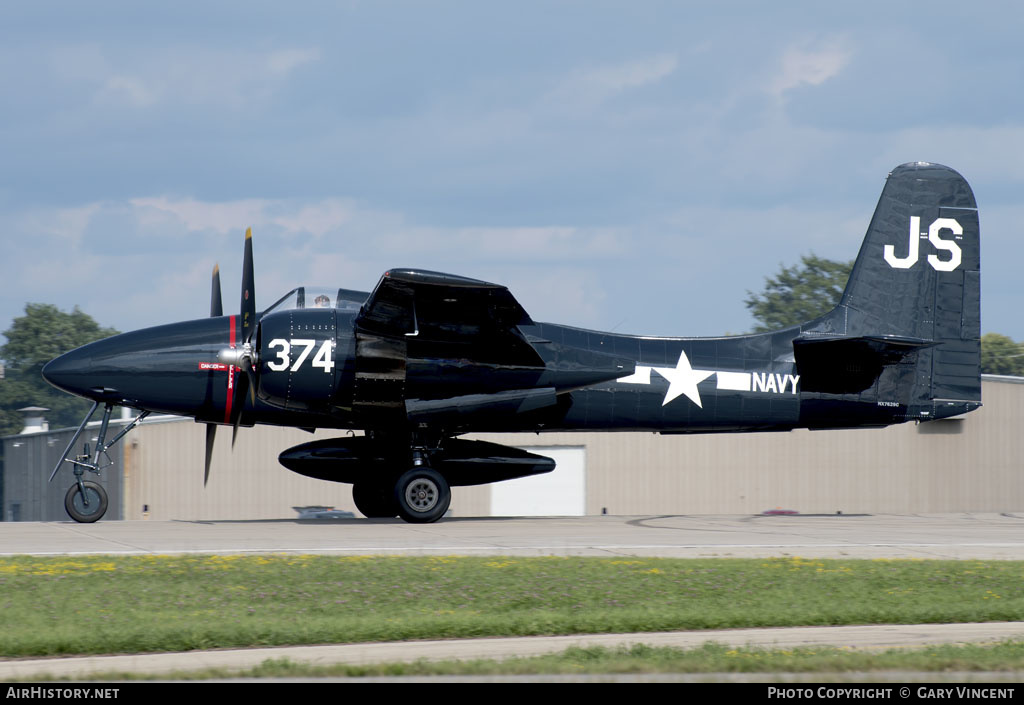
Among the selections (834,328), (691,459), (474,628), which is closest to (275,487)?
(691,459)

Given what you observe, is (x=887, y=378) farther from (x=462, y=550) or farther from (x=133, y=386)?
(x=133, y=386)

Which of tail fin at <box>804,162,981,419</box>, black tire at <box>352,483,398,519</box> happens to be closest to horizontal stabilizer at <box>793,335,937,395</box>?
tail fin at <box>804,162,981,419</box>

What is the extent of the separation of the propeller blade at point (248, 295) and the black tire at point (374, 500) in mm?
4028

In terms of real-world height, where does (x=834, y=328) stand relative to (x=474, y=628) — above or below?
above

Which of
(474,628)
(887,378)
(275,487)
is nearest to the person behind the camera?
(474,628)

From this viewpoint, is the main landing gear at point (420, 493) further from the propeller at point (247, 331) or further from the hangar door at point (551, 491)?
the hangar door at point (551, 491)

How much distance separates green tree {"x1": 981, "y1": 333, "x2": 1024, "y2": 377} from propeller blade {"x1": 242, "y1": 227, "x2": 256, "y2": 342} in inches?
3485

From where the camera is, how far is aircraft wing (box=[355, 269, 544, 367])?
16906 millimetres

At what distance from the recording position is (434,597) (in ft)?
36.8

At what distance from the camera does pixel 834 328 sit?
74.7 feet

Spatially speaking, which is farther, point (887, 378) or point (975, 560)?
point (887, 378)

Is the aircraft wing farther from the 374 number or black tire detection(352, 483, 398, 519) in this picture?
black tire detection(352, 483, 398, 519)

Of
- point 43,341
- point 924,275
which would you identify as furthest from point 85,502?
point 43,341

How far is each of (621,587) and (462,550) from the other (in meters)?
3.41
